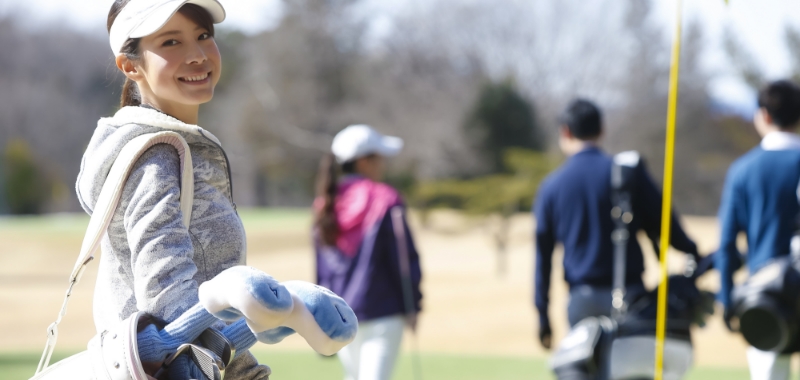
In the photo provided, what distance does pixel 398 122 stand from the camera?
44.5 m

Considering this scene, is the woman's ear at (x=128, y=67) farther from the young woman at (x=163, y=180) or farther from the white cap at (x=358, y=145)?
the white cap at (x=358, y=145)

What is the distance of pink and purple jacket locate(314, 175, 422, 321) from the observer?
18.5ft

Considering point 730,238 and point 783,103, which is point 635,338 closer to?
point 730,238

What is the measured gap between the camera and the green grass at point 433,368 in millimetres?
9977

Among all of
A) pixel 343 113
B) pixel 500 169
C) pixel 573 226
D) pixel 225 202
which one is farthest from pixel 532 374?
pixel 343 113

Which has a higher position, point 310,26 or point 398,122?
point 310,26

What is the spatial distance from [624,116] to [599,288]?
35.4 metres

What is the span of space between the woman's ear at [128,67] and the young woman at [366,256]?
341 cm

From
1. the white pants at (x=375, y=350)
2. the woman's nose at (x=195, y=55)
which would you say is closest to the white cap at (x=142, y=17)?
the woman's nose at (x=195, y=55)

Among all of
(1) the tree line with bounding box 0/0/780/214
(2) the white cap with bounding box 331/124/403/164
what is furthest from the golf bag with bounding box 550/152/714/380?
(1) the tree line with bounding box 0/0/780/214

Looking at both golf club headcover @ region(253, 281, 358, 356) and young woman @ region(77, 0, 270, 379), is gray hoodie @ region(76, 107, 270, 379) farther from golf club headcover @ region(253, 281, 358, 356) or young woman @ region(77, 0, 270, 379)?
golf club headcover @ region(253, 281, 358, 356)

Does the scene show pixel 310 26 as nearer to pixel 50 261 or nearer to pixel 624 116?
pixel 624 116

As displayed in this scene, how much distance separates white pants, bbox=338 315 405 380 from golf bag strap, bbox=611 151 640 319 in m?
1.30

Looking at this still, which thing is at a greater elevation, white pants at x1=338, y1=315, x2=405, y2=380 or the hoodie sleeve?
the hoodie sleeve
